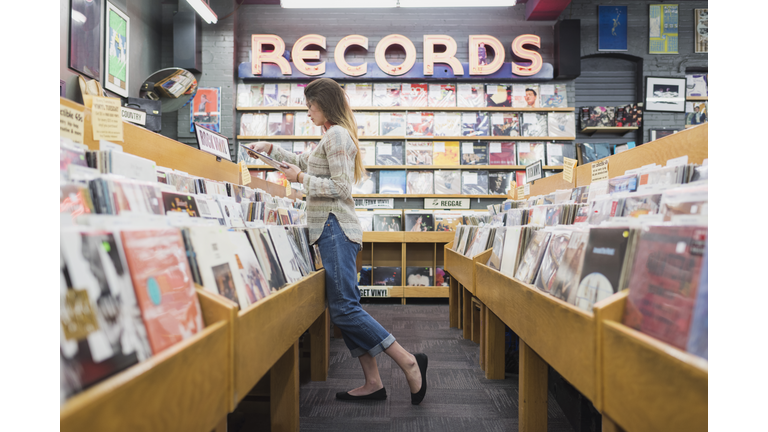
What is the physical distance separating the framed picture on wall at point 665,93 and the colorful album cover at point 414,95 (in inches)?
114

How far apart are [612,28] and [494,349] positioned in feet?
15.8

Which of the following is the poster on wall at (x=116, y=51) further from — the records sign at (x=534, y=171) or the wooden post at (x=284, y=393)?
the records sign at (x=534, y=171)

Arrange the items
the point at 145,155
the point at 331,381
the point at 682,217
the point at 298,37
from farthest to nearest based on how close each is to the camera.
A: the point at 298,37
the point at 331,381
the point at 145,155
the point at 682,217

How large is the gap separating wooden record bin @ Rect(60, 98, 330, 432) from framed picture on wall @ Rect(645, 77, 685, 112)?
528cm

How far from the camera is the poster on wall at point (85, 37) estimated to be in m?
3.11

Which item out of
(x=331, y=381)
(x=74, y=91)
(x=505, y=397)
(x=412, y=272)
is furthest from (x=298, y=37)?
(x=505, y=397)

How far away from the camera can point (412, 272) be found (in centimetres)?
393

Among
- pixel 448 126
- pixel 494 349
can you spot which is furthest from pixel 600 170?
pixel 448 126

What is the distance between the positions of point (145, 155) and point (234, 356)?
906 millimetres

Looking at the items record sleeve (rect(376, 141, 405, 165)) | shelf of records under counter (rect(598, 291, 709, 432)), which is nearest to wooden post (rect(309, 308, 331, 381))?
shelf of records under counter (rect(598, 291, 709, 432))

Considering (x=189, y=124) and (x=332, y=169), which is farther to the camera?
(x=189, y=124)

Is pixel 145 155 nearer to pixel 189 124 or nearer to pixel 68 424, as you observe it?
pixel 68 424

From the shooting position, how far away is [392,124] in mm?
4512

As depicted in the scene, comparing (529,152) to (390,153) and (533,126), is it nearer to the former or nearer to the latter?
(533,126)
